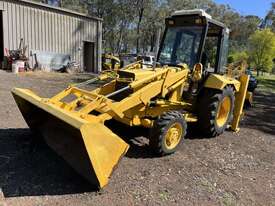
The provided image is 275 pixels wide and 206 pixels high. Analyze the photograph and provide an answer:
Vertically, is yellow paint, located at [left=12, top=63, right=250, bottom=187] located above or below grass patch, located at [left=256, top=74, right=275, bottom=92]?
above

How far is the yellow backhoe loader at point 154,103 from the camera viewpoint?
388 cm

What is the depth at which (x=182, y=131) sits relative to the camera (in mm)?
5328

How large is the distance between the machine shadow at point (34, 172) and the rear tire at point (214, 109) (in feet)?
9.53

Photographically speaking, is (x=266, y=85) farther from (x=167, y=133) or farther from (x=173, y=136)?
(x=167, y=133)

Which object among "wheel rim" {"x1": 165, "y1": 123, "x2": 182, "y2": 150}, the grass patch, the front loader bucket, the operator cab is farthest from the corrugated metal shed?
"wheel rim" {"x1": 165, "y1": 123, "x2": 182, "y2": 150}

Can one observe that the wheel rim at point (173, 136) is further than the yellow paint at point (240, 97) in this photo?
No

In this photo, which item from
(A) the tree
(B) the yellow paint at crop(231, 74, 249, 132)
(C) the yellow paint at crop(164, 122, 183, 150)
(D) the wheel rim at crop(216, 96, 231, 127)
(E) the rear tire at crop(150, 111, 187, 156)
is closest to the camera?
(E) the rear tire at crop(150, 111, 187, 156)

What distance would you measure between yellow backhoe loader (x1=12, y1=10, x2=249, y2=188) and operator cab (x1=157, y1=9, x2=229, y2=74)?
0.02m

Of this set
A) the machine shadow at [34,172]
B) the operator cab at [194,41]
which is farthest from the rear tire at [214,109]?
the machine shadow at [34,172]

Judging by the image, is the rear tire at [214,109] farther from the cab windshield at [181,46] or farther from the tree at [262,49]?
the tree at [262,49]

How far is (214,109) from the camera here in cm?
612

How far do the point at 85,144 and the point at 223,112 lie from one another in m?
4.02

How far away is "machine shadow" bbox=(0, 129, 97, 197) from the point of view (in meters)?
3.94

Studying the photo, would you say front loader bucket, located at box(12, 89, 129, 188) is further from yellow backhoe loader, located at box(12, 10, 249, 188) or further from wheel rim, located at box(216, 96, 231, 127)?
wheel rim, located at box(216, 96, 231, 127)
